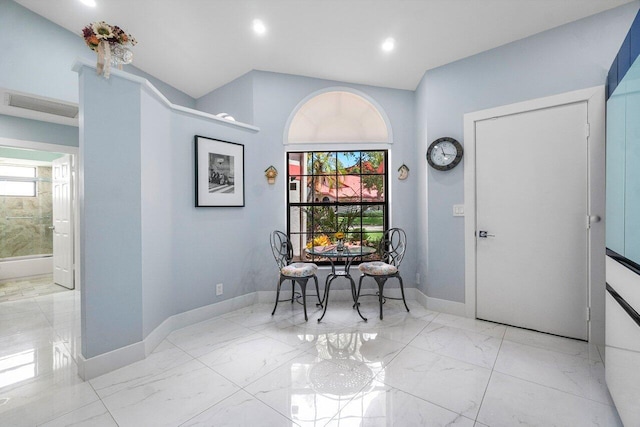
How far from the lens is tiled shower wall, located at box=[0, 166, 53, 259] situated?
17.3ft

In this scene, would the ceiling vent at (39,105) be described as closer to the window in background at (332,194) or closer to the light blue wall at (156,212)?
the light blue wall at (156,212)

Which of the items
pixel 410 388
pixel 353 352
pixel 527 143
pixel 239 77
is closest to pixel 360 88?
pixel 239 77

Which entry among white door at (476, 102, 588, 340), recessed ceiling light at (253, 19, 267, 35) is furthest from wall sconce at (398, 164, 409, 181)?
recessed ceiling light at (253, 19, 267, 35)

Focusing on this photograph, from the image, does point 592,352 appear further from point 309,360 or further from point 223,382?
point 223,382

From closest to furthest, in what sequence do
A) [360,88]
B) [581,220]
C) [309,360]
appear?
[309,360]
[581,220]
[360,88]

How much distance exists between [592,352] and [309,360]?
2.29 meters

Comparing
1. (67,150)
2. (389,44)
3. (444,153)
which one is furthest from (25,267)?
(444,153)

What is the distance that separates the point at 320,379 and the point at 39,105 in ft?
13.9

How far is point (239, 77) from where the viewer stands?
12.8 ft

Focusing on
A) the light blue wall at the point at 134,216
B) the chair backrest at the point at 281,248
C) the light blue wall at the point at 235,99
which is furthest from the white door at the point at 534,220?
the light blue wall at the point at 134,216

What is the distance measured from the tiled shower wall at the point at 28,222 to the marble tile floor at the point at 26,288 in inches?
24.9

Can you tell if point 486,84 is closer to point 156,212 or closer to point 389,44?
point 389,44

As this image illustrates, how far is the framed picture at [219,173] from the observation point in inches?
119

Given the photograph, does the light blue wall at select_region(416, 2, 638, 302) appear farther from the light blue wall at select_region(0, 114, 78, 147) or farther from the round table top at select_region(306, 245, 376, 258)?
the light blue wall at select_region(0, 114, 78, 147)
